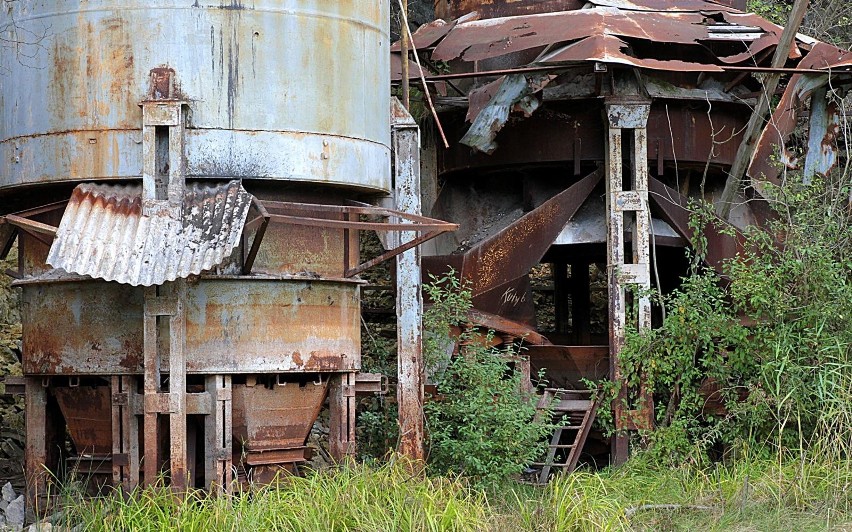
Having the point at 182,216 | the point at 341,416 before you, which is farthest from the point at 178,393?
the point at 341,416

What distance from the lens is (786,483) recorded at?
8.71 metres

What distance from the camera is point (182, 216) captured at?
7.86 m

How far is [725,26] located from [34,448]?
789cm

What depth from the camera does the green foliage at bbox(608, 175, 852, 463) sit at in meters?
9.89

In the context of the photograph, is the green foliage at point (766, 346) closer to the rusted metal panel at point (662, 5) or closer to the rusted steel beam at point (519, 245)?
the rusted steel beam at point (519, 245)

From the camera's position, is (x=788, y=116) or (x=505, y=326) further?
(x=788, y=116)

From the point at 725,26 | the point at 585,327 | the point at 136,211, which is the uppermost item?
the point at 725,26

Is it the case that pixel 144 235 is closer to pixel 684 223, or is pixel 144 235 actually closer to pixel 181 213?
pixel 181 213

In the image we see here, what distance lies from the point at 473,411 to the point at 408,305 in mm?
1061

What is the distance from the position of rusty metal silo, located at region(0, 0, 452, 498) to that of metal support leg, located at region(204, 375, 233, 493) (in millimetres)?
14

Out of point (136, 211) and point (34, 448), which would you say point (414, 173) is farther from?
point (34, 448)

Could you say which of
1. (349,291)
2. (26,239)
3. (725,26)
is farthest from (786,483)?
(26,239)

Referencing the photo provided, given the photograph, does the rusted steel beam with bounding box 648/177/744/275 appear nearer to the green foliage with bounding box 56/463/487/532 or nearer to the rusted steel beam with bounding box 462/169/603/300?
the rusted steel beam with bounding box 462/169/603/300

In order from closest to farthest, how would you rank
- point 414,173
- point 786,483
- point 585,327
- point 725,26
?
point 786,483 < point 414,173 < point 725,26 < point 585,327
